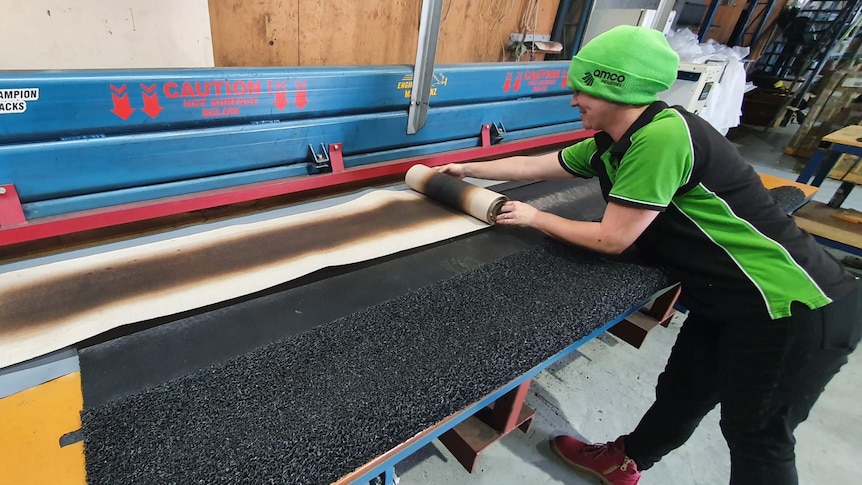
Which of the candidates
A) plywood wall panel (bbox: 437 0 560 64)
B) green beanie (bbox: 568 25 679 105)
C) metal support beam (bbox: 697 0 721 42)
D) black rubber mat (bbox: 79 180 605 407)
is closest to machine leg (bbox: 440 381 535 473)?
black rubber mat (bbox: 79 180 605 407)

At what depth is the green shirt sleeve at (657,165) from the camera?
3.34ft

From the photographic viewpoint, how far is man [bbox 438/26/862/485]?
1.02 m

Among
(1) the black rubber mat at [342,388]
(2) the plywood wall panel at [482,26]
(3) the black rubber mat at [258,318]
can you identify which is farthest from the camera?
(2) the plywood wall panel at [482,26]

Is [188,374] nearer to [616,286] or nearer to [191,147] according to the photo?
[191,147]

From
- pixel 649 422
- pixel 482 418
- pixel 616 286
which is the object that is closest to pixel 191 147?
pixel 482 418

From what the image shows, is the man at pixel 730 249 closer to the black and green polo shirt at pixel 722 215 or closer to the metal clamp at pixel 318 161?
the black and green polo shirt at pixel 722 215

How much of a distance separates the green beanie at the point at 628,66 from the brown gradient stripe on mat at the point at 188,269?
0.62m

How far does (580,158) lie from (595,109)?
1.11ft

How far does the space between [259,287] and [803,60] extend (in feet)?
27.3

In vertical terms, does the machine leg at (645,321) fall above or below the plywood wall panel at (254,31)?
below

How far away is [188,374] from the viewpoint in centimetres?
83

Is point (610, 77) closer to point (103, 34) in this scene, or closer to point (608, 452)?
point (608, 452)

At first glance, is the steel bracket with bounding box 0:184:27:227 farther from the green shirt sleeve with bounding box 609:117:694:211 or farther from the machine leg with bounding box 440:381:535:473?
the green shirt sleeve with bounding box 609:117:694:211

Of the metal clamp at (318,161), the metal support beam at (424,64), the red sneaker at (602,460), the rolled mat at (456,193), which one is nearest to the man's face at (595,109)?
the rolled mat at (456,193)
